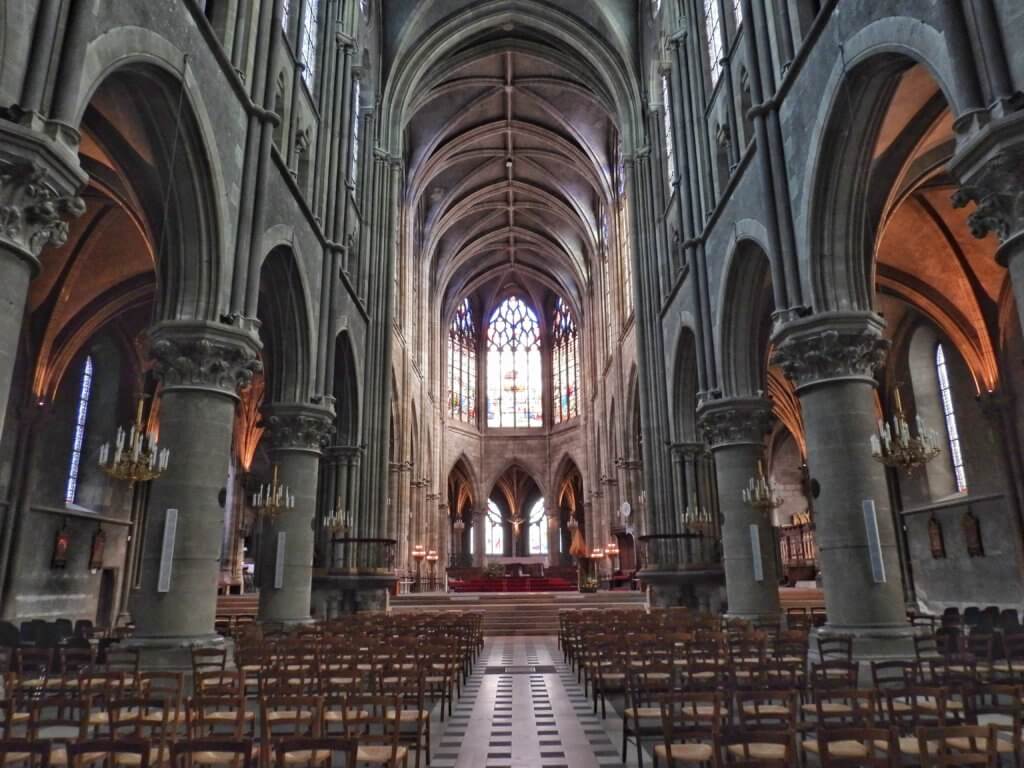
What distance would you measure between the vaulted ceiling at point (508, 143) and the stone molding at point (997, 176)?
90.6 ft

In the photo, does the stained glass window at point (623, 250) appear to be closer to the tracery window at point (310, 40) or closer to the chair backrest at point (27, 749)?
the tracery window at point (310, 40)

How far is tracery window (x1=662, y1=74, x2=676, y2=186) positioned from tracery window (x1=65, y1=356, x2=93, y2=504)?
2042 cm

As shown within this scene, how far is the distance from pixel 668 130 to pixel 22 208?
2318cm

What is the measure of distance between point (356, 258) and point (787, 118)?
15.2 meters

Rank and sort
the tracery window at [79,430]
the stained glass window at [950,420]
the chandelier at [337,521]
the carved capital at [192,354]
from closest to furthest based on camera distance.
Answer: the carved capital at [192,354], the chandelier at [337,521], the stained glass window at [950,420], the tracery window at [79,430]

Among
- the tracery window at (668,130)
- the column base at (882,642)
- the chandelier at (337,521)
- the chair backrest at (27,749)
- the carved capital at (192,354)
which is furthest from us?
the tracery window at (668,130)

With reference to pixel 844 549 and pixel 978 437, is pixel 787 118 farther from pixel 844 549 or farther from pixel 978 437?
pixel 978 437

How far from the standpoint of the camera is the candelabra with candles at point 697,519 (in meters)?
23.0

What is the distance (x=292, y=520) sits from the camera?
58.9 ft

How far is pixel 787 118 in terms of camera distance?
1450 cm

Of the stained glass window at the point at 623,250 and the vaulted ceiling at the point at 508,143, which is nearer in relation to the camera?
the vaulted ceiling at the point at 508,143

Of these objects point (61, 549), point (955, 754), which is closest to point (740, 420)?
point (955, 754)

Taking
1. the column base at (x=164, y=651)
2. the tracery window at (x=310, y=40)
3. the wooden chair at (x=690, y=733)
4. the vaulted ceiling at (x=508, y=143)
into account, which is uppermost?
the vaulted ceiling at (x=508, y=143)

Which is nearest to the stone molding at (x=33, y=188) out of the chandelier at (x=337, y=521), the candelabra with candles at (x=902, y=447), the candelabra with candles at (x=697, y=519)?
the candelabra with candles at (x=902, y=447)
